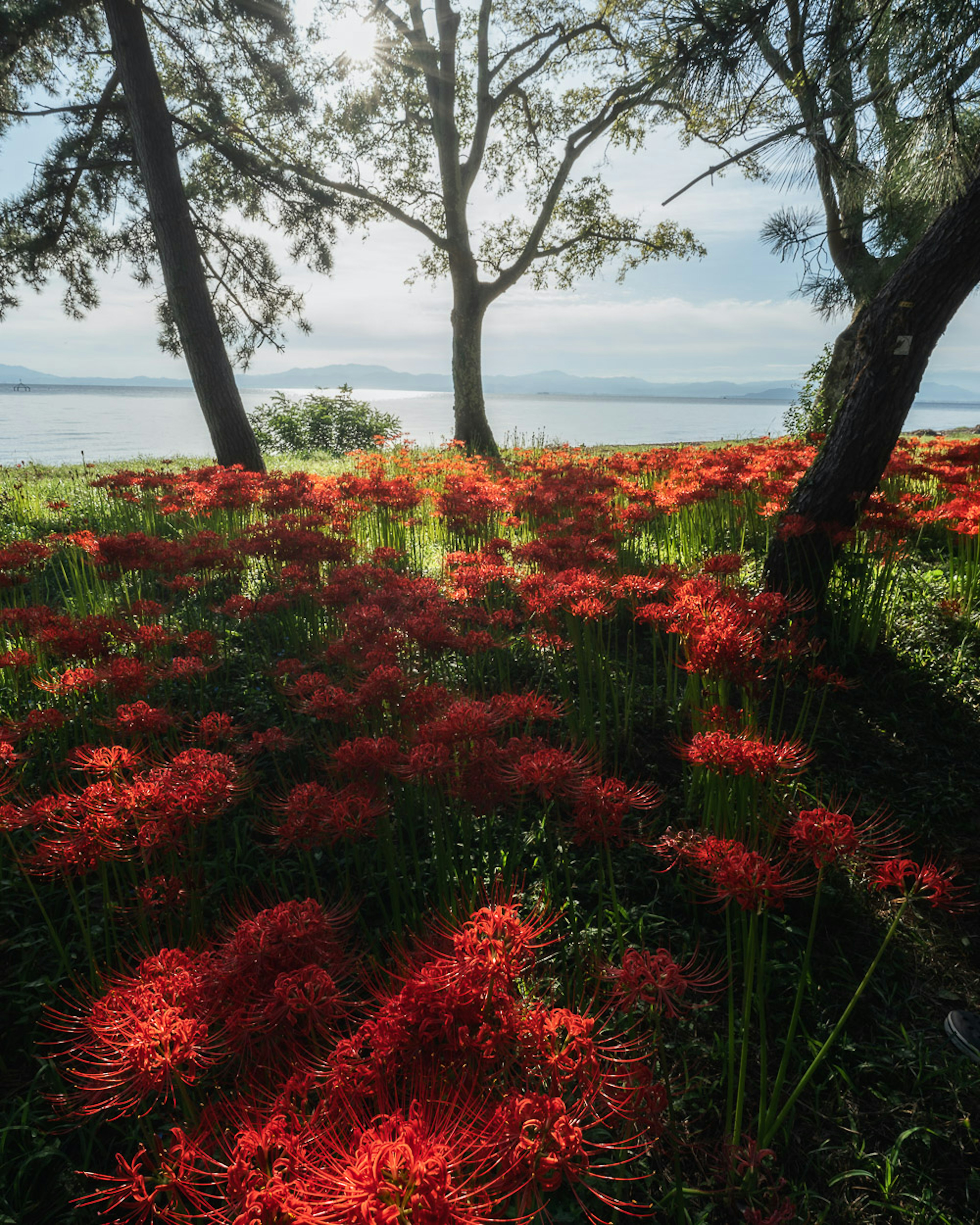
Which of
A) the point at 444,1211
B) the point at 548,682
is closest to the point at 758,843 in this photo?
the point at 444,1211

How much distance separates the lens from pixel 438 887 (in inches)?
85.0

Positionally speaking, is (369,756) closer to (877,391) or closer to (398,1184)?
(398,1184)

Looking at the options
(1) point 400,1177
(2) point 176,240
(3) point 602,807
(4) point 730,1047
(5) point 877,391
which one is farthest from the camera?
(2) point 176,240

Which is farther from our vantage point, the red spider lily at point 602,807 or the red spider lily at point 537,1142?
the red spider lily at point 602,807

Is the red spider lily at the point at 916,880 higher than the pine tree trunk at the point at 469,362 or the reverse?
the reverse

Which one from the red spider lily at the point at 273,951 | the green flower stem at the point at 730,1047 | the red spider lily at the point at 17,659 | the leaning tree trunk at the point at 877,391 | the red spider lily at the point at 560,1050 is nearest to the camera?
the red spider lily at the point at 560,1050

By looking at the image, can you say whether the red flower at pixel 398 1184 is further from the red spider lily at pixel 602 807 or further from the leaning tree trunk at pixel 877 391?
the leaning tree trunk at pixel 877 391

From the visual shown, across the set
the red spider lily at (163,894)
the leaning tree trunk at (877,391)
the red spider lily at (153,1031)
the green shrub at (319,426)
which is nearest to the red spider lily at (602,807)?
the red spider lily at (153,1031)

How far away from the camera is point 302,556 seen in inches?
153

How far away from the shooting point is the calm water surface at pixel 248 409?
2584 centimetres

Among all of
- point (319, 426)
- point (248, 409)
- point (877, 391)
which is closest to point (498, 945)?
point (877, 391)

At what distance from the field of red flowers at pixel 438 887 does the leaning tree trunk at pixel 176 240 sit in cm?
515

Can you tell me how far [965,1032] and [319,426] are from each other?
2108 cm

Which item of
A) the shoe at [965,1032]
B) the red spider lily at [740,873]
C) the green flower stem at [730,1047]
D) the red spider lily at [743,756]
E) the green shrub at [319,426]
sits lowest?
the shoe at [965,1032]
